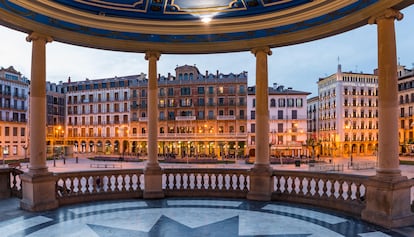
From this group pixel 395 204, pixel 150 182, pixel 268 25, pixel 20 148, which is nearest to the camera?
pixel 395 204

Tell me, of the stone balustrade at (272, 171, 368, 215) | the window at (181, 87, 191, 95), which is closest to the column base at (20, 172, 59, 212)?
the stone balustrade at (272, 171, 368, 215)

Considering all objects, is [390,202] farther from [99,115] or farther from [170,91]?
[99,115]

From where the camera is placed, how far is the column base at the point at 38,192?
32.4 ft

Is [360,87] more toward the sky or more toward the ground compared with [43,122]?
more toward the sky

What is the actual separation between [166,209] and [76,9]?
Answer: 710 cm

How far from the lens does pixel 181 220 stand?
8.94 meters

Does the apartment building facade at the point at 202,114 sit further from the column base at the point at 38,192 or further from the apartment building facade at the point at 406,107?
the column base at the point at 38,192

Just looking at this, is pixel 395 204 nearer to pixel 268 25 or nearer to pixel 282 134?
pixel 268 25

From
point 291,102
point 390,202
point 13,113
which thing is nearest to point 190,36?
point 390,202

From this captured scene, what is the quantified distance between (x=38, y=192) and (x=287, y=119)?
6364 cm

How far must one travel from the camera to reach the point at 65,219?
902cm

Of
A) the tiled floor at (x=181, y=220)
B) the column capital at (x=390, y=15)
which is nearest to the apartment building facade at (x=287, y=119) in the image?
the tiled floor at (x=181, y=220)

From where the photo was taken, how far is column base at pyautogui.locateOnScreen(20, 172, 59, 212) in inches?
389

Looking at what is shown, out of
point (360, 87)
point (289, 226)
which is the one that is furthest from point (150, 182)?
point (360, 87)
